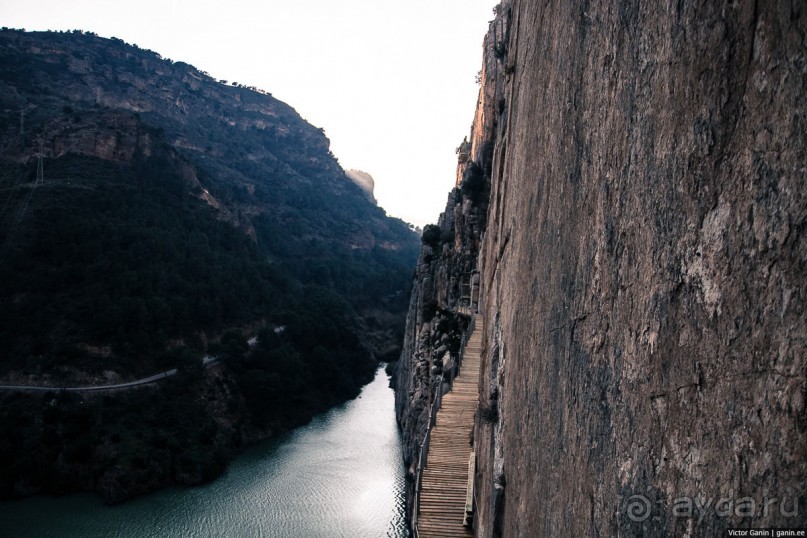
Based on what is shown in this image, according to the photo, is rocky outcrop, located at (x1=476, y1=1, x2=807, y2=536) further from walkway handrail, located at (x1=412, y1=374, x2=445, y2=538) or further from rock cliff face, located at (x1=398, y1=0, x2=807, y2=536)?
walkway handrail, located at (x1=412, y1=374, x2=445, y2=538)

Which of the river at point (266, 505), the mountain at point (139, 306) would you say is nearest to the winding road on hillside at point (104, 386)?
the mountain at point (139, 306)

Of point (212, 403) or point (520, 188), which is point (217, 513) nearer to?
point (212, 403)

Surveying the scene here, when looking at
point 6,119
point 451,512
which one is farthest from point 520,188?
point 6,119

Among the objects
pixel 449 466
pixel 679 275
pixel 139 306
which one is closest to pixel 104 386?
pixel 139 306

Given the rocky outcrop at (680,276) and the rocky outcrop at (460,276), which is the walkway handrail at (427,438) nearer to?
the rocky outcrop at (460,276)

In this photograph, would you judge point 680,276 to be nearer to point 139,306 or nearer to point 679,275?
point 679,275
